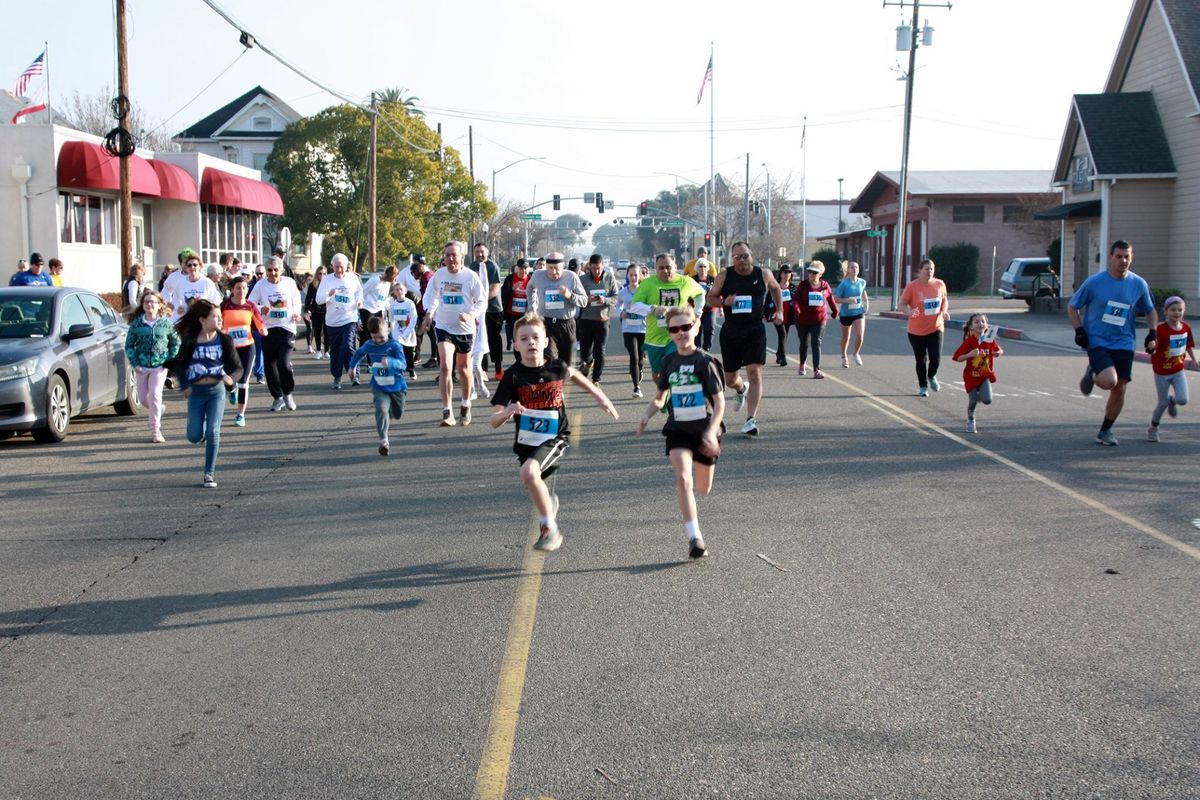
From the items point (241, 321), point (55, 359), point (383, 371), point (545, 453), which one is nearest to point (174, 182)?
point (241, 321)

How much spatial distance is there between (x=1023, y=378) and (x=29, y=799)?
57.3 ft

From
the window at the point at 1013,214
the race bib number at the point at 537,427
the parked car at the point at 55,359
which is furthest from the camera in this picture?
A: the window at the point at 1013,214

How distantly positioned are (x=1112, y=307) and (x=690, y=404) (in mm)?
6142

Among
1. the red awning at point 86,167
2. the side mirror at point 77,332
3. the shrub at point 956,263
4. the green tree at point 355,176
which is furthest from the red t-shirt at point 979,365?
the shrub at point 956,263

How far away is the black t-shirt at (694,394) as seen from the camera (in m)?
7.35

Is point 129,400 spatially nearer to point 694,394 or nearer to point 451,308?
point 451,308

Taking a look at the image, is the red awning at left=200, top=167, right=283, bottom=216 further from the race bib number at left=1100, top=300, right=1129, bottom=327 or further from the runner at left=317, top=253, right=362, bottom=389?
the race bib number at left=1100, top=300, right=1129, bottom=327

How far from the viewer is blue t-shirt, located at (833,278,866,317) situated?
65.3 ft

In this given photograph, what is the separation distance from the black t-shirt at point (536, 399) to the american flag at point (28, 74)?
88.4ft

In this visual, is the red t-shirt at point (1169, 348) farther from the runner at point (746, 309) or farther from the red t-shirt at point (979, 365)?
the runner at point (746, 309)

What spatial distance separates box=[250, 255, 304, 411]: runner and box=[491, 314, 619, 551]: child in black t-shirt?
8.07 m

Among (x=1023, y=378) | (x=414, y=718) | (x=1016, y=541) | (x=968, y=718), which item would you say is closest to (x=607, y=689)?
(x=414, y=718)

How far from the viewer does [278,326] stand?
14.9 m

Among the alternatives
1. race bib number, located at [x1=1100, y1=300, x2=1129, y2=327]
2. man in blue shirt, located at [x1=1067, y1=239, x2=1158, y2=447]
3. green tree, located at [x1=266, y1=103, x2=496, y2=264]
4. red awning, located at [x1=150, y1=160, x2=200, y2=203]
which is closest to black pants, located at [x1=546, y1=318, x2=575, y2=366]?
man in blue shirt, located at [x1=1067, y1=239, x2=1158, y2=447]
